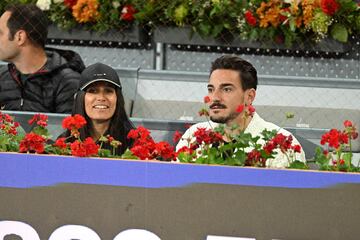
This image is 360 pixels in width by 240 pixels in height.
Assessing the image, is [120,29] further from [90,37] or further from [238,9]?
[238,9]

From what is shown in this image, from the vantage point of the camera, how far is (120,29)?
593 centimetres

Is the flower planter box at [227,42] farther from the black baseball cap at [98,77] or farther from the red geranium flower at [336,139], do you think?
the red geranium flower at [336,139]

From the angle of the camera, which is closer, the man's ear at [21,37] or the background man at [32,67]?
the background man at [32,67]

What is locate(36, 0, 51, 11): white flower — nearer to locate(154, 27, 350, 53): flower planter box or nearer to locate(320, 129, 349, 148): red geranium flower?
locate(154, 27, 350, 53): flower planter box

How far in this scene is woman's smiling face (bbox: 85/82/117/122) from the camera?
418 cm

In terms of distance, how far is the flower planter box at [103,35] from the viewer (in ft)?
19.5

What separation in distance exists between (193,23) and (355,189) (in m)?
2.90

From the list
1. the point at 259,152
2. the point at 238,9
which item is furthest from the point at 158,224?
the point at 238,9

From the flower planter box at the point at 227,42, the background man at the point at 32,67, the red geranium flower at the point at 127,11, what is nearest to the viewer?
the background man at the point at 32,67

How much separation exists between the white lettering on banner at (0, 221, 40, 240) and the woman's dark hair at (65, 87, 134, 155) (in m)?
0.82

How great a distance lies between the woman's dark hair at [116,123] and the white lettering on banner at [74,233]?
2.68 feet

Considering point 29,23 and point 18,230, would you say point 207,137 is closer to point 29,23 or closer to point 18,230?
point 18,230

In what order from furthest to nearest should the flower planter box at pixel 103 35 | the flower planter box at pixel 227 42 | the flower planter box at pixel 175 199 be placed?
the flower planter box at pixel 103 35
the flower planter box at pixel 227 42
the flower planter box at pixel 175 199

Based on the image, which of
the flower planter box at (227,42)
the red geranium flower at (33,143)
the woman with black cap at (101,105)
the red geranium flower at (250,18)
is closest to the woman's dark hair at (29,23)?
the flower planter box at (227,42)
